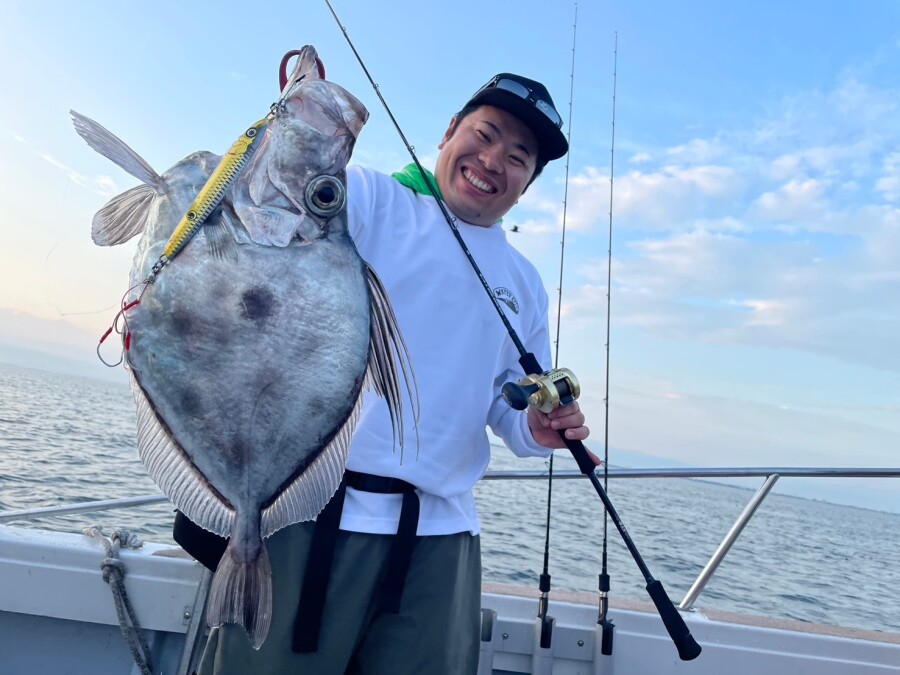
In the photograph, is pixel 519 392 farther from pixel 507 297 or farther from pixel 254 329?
pixel 254 329

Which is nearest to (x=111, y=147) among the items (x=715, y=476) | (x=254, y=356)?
(x=254, y=356)

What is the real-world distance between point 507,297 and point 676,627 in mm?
1227

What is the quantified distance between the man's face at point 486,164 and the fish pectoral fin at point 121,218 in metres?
1.06

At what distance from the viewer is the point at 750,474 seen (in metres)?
3.23

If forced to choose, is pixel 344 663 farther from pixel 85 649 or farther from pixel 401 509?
pixel 85 649

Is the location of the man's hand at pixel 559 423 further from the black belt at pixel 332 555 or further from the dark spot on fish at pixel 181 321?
the dark spot on fish at pixel 181 321

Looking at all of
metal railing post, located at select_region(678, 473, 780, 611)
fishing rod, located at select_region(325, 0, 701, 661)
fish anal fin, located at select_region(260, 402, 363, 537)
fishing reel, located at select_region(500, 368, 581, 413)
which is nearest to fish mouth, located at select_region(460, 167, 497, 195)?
fishing rod, located at select_region(325, 0, 701, 661)

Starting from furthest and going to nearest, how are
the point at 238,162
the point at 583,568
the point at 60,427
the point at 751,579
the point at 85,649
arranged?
1. the point at 60,427
2. the point at 751,579
3. the point at 583,568
4. the point at 85,649
5. the point at 238,162

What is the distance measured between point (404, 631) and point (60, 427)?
59.4 feet

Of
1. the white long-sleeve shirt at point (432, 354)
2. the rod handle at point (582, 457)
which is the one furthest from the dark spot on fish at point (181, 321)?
the rod handle at point (582, 457)

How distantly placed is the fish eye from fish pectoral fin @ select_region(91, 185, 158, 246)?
14.7 inches

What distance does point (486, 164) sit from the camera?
2123 mm

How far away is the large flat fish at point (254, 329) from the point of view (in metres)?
1.28

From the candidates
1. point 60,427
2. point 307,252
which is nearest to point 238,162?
point 307,252
